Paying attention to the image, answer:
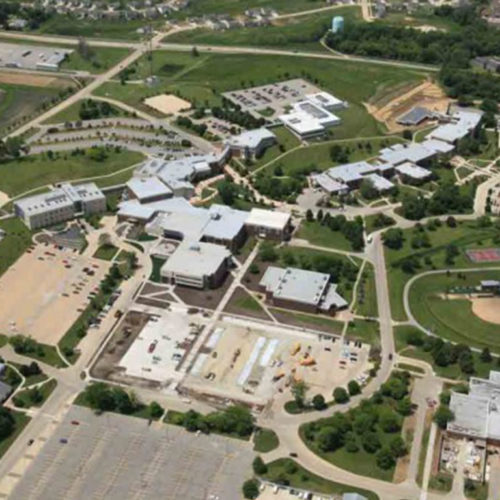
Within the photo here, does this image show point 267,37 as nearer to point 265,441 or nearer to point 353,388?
point 353,388

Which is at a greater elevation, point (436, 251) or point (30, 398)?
point (30, 398)

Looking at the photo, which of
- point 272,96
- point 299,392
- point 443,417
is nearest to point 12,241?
point 299,392

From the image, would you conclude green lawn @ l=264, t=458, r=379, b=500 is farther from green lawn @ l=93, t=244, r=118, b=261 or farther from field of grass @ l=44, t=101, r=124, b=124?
field of grass @ l=44, t=101, r=124, b=124

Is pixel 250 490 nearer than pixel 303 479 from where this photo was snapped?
Yes

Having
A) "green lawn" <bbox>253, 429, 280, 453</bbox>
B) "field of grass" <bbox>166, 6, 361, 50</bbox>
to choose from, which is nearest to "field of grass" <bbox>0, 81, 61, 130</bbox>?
"field of grass" <bbox>166, 6, 361, 50</bbox>

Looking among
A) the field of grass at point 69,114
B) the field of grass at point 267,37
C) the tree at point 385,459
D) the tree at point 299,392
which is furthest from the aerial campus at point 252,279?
the field of grass at point 267,37

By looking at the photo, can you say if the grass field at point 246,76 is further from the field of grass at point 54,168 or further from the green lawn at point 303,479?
the green lawn at point 303,479

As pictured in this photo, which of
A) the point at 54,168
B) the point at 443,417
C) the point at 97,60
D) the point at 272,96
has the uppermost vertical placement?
the point at 97,60

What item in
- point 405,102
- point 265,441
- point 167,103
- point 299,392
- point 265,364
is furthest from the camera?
point 405,102
